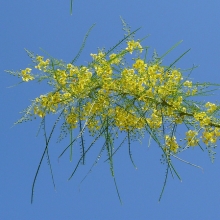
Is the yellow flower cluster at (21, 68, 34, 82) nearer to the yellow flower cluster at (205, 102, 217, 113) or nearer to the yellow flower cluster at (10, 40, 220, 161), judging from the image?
the yellow flower cluster at (10, 40, 220, 161)

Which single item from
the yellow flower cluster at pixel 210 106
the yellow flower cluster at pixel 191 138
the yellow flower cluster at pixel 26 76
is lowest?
the yellow flower cluster at pixel 191 138

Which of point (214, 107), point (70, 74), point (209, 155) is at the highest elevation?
point (70, 74)

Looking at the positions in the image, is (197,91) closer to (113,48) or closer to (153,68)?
(153,68)

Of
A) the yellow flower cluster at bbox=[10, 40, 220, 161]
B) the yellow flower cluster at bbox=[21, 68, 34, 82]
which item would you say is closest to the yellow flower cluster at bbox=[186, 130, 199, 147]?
the yellow flower cluster at bbox=[10, 40, 220, 161]

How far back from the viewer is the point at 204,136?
2506 millimetres

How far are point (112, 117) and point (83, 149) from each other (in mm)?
431

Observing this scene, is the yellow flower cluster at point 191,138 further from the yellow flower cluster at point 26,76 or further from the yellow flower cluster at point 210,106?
the yellow flower cluster at point 26,76

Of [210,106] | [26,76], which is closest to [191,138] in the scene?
[210,106]

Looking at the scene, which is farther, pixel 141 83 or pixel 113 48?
pixel 141 83

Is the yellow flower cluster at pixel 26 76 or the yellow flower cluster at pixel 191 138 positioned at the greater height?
the yellow flower cluster at pixel 26 76

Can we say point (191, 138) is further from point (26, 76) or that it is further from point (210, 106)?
point (26, 76)

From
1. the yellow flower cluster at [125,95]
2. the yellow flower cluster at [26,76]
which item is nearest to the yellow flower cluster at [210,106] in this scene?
the yellow flower cluster at [125,95]

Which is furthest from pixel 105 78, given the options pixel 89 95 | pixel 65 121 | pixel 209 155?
pixel 209 155

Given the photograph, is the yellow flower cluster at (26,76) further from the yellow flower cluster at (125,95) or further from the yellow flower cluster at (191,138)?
the yellow flower cluster at (191,138)
